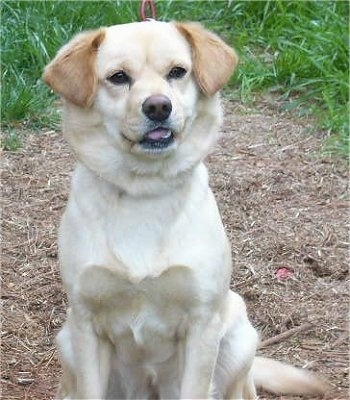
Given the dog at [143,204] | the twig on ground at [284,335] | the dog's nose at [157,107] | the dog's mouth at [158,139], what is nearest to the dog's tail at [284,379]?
the twig on ground at [284,335]

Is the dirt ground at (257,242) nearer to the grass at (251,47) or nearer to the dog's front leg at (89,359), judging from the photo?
the grass at (251,47)

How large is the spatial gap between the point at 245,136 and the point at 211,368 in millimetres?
2718

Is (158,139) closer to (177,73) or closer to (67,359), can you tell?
(177,73)

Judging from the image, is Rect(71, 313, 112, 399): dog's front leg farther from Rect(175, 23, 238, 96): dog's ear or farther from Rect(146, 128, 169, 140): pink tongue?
Rect(175, 23, 238, 96): dog's ear

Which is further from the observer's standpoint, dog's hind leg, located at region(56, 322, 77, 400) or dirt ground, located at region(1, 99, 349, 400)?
dirt ground, located at region(1, 99, 349, 400)

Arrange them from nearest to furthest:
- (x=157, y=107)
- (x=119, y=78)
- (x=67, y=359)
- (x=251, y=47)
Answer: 1. (x=157, y=107)
2. (x=119, y=78)
3. (x=67, y=359)
4. (x=251, y=47)

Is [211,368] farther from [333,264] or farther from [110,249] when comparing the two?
[333,264]

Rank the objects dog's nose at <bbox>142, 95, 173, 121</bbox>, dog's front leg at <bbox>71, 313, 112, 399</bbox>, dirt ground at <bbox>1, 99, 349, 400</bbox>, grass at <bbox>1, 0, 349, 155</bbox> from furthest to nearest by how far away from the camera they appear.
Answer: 1. grass at <bbox>1, 0, 349, 155</bbox>
2. dirt ground at <bbox>1, 99, 349, 400</bbox>
3. dog's front leg at <bbox>71, 313, 112, 399</bbox>
4. dog's nose at <bbox>142, 95, 173, 121</bbox>

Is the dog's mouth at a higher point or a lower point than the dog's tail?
higher

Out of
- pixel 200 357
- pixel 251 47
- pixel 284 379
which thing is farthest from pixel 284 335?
pixel 251 47

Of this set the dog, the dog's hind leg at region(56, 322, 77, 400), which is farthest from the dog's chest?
the dog's hind leg at region(56, 322, 77, 400)

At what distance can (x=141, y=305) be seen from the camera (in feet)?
11.1

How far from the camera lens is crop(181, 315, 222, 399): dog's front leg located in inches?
135

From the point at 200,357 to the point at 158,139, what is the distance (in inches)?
25.7
